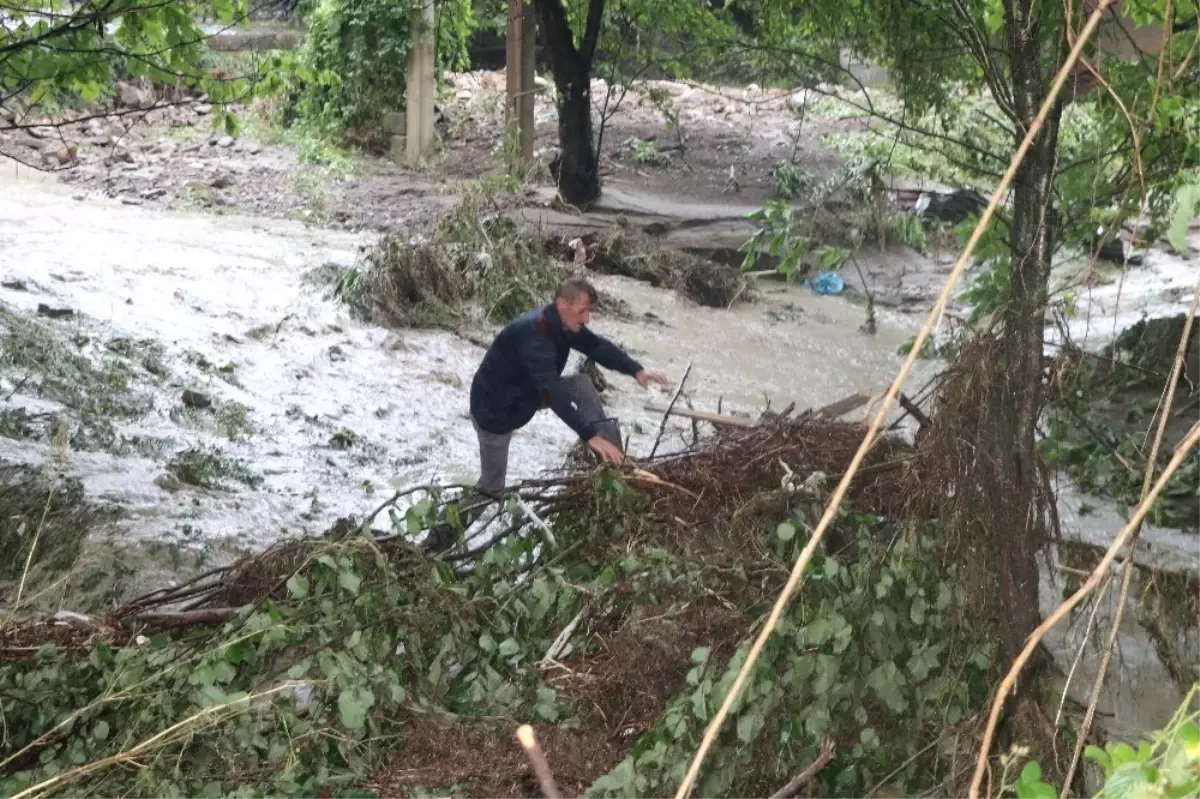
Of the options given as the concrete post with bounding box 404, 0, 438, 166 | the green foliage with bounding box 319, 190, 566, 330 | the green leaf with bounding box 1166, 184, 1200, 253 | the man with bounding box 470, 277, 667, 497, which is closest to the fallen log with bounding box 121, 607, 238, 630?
the man with bounding box 470, 277, 667, 497

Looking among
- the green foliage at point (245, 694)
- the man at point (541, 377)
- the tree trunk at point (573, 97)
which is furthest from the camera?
the tree trunk at point (573, 97)

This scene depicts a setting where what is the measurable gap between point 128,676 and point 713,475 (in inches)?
87.5

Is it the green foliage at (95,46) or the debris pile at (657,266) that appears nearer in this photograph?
the green foliage at (95,46)

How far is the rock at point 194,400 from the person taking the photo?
25.6ft

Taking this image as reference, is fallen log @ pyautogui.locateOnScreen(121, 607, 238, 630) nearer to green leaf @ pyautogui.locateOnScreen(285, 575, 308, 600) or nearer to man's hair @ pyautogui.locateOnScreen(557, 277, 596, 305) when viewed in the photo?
green leaf @ pyautogui.locateOnScreen(285, 575, 308, 600)

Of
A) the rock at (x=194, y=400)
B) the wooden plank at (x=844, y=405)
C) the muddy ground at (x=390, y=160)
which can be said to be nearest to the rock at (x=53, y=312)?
the rock at (x=194, y=400)

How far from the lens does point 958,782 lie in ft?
10.2

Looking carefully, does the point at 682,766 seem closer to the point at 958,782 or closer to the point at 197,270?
the point at 958,782

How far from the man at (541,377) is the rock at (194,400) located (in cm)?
246

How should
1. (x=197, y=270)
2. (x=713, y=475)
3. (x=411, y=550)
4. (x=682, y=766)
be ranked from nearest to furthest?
(x=682, y=766), (x=411, y=550), (x=713, y=475), (x=197, y=270)

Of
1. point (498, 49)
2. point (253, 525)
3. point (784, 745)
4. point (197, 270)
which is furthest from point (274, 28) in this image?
point (784, 745)

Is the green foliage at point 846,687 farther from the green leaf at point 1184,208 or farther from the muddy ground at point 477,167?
the muddy ground at point 477,167

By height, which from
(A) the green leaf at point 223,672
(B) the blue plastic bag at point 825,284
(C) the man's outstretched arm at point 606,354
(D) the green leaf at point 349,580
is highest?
(C) the man's outstretched arm at point 606,354

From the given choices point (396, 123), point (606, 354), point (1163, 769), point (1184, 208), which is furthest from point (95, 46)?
point (396, 123)
